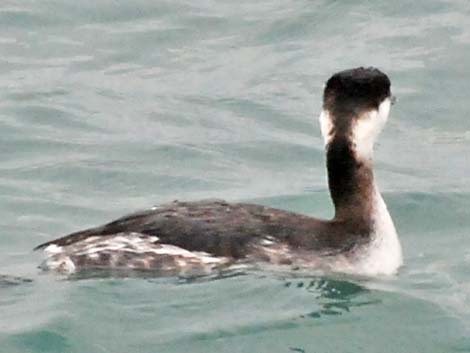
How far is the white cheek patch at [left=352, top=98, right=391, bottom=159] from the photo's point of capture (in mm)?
13211

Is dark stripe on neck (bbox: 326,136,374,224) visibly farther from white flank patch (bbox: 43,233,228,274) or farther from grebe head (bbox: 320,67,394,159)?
white flank patch (bbox: 43,233,228,274)

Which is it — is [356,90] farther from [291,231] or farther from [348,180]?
[291,231]

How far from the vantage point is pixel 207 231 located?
1277 centimetres

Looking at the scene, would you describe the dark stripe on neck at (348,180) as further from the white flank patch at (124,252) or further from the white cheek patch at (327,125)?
the white flank patch at (124,252)

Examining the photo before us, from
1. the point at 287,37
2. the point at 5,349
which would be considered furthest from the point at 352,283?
the point at 287,37

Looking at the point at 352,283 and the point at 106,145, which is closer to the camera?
the point at 352,283

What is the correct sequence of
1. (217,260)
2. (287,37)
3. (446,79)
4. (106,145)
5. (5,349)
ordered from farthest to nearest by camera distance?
(287,37), (446,79), (106,145), (217,260), (5,349)

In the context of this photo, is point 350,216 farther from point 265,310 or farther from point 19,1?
point 19,1

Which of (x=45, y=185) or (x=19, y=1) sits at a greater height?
(x=19, y=1)

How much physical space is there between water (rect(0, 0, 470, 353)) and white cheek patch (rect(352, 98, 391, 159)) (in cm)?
90

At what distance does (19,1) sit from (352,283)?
982cm

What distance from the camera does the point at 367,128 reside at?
13.2 meters

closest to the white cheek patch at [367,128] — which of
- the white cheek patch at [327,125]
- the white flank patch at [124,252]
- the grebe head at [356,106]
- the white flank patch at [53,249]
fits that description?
the grebe head at [356,106]

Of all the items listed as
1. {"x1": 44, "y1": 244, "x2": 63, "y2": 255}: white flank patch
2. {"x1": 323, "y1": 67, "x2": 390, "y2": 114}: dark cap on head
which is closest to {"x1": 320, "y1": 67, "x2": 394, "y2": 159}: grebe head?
{"x1": 323, "y1": 67, "x2": 390, "y2": 114}: dark cap on head
